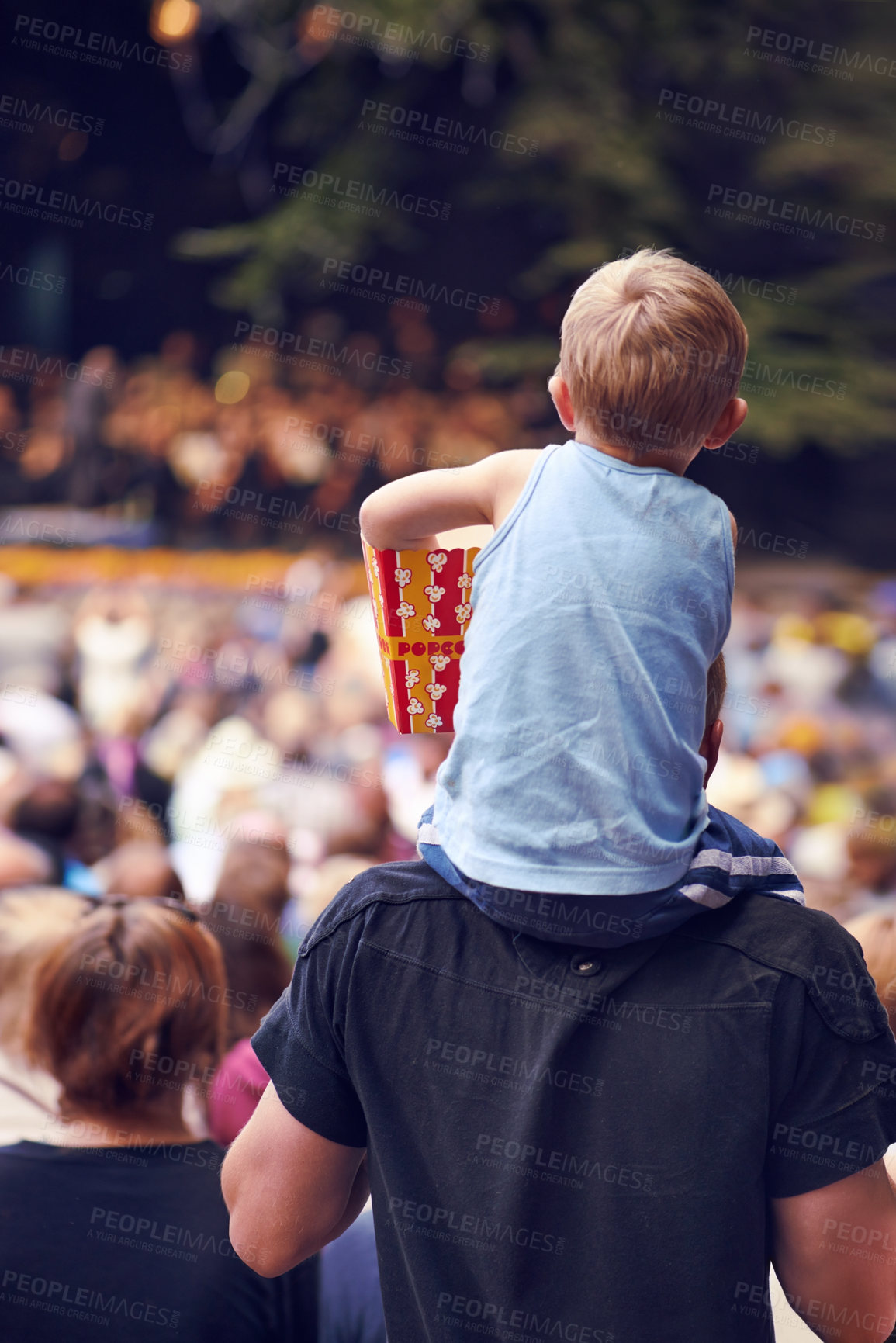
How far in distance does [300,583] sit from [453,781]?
4073 millimetres

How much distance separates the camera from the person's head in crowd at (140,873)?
2754 millimetres

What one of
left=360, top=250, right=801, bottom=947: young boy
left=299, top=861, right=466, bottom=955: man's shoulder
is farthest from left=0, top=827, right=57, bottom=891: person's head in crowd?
left=360, top=250, right=801, bottom=947: young boy

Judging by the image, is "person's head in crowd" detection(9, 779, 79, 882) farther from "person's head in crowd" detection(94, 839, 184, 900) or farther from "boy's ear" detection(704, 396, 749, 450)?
"boy's ear" detection(704, 396, 749, 450)

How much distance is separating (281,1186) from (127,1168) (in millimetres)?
972

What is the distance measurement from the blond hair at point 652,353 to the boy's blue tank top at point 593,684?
4 centimetres

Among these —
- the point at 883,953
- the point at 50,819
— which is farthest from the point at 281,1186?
the point at 50,819

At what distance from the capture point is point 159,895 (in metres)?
2.68

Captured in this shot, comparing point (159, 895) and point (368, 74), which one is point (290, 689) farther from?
point (368, 74)

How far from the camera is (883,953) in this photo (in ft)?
6.06

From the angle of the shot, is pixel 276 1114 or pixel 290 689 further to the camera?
pixel 290 689

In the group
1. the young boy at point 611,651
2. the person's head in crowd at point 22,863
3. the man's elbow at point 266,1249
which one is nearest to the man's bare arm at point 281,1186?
the man's elbow at point 266,1249

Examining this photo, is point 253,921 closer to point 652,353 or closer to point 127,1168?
point 127,1168

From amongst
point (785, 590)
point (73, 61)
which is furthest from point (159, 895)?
point (73, 61)

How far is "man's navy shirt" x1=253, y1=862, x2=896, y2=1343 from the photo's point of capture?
0.80 metres
